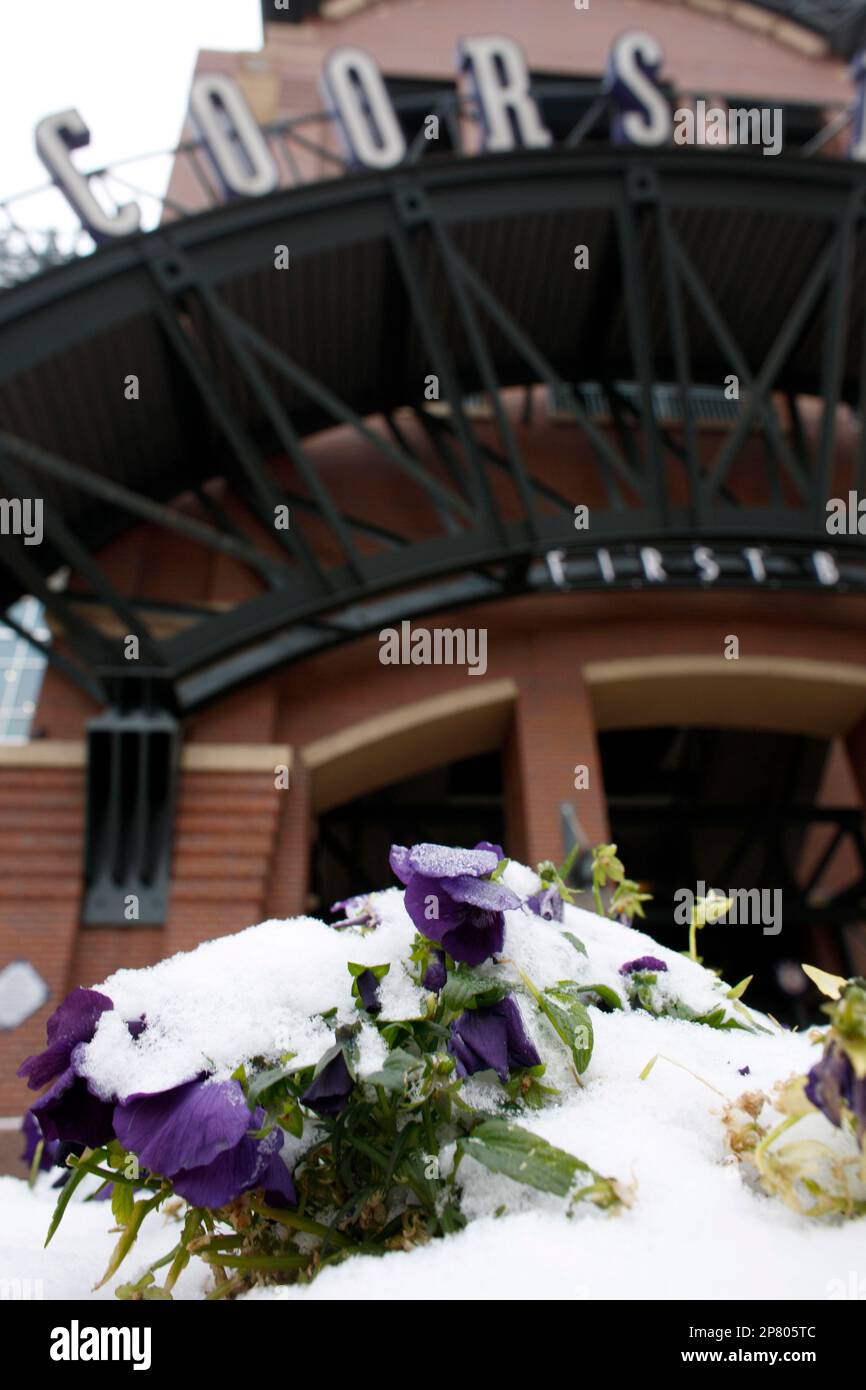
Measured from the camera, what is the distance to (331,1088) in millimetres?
613

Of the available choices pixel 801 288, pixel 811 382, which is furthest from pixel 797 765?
pixel 801 288

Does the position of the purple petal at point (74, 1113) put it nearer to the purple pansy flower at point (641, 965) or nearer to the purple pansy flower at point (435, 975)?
the purple pansy flower at point (435, 975)

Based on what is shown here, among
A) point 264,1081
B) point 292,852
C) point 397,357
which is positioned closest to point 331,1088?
point 264,1081

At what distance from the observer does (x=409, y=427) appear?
9.75m

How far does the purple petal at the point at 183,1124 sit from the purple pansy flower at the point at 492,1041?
16cm

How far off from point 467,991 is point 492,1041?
45 mm

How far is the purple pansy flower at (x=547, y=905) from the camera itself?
875 millimetres

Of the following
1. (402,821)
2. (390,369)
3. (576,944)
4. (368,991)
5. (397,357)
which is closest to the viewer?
(368,991)

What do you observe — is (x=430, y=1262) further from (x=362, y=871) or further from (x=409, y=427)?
(x=362, y=871)

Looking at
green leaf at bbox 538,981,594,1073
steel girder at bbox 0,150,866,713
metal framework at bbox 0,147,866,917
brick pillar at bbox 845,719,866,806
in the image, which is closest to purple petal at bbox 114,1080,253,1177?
green leaf at bbox 538,981,594,1073

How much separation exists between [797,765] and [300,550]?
8.95 metres
